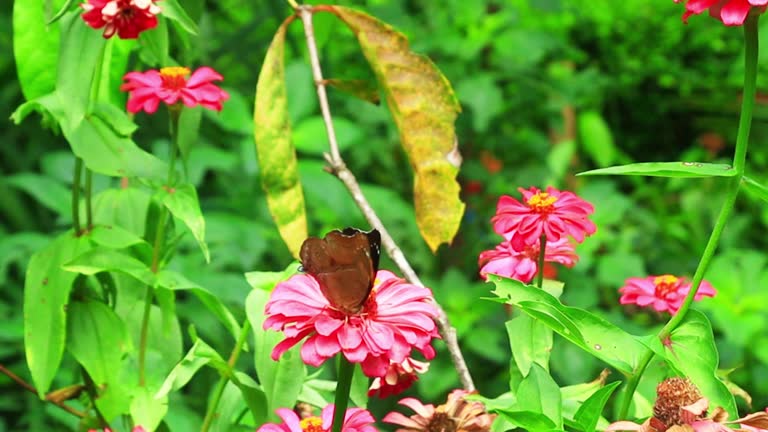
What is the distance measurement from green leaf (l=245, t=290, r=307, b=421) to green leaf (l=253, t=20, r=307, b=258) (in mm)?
101

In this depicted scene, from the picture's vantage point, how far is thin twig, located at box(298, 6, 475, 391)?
57cm

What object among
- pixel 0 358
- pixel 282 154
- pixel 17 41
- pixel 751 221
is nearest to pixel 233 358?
pixel 282 154

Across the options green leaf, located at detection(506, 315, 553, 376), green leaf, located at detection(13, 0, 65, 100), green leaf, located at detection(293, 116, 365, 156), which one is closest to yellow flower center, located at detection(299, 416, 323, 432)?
green leaf, located at detection(506, 315, 553, 376)

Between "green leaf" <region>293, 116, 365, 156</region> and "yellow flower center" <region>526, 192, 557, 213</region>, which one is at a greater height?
"yellow flower center" <region>526, 192, 557, 213</region>

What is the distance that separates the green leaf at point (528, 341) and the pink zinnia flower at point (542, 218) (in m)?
0.04

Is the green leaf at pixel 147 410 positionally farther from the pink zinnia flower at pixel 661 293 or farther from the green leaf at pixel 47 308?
the pink zinnia flower at pixel 661 293

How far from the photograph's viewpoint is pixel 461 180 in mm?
1799

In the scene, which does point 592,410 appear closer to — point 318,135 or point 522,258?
point 522,258

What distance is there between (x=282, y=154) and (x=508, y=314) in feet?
3.44

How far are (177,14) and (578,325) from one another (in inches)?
11.7

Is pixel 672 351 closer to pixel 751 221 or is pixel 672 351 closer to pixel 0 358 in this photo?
pixel 0 358

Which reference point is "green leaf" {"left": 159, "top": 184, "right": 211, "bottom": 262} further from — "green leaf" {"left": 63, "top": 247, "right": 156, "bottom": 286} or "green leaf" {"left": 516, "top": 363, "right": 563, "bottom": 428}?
"green leaf" {"left": 516, "top": 363, "right": 563, "bottom": 428}

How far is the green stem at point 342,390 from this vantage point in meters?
0.44

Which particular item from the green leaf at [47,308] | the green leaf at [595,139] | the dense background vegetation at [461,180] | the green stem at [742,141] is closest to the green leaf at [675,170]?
the green stem at [742,141]
